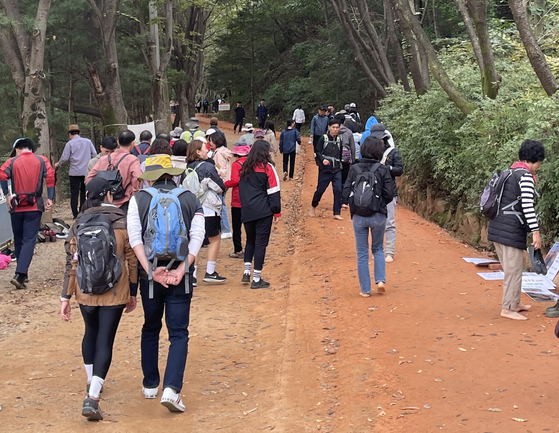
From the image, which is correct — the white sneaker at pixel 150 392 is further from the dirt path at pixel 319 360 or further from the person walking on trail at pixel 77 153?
the person walking on trail at pixel 77 153

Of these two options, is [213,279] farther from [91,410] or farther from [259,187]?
[91,410]

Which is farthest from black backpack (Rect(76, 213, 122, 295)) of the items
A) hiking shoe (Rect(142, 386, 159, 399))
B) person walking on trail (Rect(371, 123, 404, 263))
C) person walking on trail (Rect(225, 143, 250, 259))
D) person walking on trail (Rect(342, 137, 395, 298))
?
person walking on trail (Rect(371, 123, 404, 263))

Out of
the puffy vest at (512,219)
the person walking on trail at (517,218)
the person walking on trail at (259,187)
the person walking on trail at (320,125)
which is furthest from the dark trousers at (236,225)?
the person walking on trail at (320,125)

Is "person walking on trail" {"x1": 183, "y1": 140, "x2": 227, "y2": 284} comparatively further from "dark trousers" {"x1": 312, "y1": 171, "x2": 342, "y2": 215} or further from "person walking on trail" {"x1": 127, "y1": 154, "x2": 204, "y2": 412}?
"dark trousers" {"x1": 312, "y1": 171, "x2": 342, "y2": 215}

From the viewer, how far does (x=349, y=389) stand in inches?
247

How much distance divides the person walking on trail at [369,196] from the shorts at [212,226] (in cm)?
217

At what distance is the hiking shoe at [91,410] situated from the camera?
573 cm

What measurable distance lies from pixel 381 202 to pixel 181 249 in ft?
12.6

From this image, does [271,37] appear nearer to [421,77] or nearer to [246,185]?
[421,77]

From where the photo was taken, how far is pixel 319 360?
725 centimetres

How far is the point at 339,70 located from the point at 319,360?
1176 inches

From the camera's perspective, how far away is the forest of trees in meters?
12.5

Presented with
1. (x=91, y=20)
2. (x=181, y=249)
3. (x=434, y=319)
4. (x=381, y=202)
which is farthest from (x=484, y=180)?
(x=91, y=20)

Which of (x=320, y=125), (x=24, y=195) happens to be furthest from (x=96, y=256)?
(x=320, y=125)
